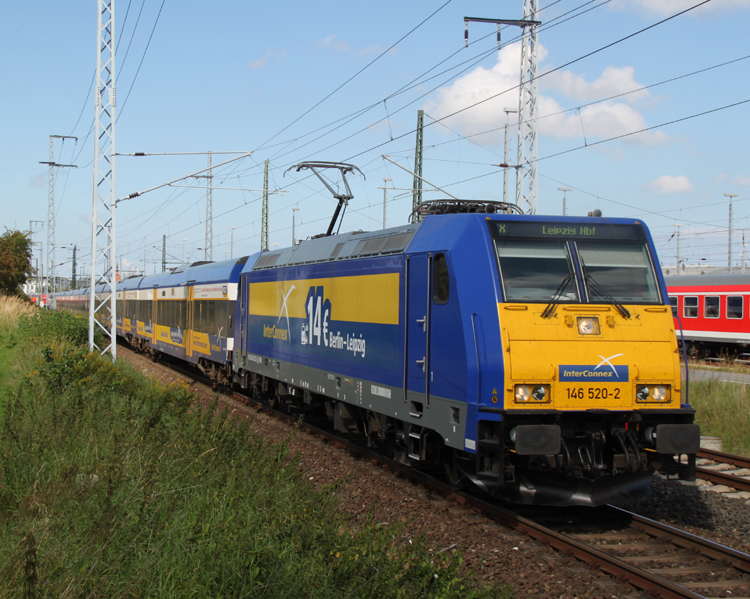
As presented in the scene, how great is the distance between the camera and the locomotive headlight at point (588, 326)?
7.12 meters

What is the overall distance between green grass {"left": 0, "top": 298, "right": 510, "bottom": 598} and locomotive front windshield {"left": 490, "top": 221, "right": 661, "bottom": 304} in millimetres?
2926

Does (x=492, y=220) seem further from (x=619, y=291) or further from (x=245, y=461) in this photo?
(x=245, y=461)

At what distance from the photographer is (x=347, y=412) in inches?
426

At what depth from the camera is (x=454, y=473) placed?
799 cm

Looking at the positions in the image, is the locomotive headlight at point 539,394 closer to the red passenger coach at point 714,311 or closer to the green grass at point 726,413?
the green grass at point 726,413

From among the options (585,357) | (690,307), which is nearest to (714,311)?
(690,307)

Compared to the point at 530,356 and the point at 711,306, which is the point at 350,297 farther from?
the point at 711,306

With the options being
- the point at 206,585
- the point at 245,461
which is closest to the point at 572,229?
the point at 245,461

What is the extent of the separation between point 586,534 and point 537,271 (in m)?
2.71

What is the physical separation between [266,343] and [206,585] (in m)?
10.3

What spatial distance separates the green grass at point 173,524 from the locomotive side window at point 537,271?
2.77 m

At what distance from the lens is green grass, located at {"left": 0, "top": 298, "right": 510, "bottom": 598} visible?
4344 mm

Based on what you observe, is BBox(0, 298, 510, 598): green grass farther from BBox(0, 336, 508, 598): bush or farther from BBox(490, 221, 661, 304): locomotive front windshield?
BBox(490, 221, 661, 304): locomotive front windshield

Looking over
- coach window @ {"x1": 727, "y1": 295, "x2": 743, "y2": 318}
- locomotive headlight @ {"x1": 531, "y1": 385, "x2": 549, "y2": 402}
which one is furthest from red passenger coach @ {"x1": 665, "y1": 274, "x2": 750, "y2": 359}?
locomotive headlight @ {"x1": 531, "y1": 385, "x2": 549, "y2": 402}
